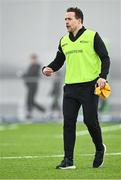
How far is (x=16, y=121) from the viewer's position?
25.4 metres

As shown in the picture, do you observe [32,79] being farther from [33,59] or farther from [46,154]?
[46,154]

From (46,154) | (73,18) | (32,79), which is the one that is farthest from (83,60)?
(32,79)

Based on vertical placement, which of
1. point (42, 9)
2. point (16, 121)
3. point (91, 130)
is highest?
point (42, 9)

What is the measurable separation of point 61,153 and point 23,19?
15268 mm

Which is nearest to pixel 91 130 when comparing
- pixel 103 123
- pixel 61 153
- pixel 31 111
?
pixel 61 153

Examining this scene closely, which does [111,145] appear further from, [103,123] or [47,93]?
[47,93]

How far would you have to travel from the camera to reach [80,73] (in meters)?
11.4

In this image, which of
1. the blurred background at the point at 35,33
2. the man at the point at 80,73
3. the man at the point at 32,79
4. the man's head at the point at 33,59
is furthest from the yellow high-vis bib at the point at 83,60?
the blurred background at the point at 35,33

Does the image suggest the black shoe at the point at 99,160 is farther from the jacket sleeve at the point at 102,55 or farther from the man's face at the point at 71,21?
the man's face at the point at 71,21

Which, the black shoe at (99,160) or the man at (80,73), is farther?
the black shoe at (99,160)

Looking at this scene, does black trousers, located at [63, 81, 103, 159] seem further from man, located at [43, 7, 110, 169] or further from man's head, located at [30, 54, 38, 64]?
man's head, located at [30, 54, 38, 64]

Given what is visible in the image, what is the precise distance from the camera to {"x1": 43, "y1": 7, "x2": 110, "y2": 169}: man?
37.4ft

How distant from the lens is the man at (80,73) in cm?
1139

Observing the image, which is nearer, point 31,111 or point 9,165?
point 9,165
